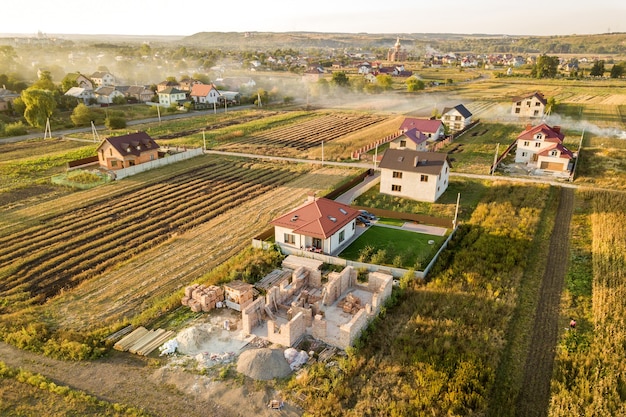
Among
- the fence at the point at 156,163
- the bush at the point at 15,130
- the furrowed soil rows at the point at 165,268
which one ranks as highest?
the bush at the point at 15,130

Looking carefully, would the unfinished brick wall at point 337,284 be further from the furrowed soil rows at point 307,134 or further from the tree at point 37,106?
the tree at point 37,106

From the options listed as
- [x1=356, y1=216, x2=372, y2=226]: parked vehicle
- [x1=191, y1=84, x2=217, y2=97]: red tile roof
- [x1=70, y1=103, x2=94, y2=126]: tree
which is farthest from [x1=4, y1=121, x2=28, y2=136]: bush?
[x1=356, y1=216, x2=372, y2=226]: parked vehicle

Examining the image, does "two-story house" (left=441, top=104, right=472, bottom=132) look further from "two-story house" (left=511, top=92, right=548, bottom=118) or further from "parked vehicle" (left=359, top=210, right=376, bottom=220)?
"parked vehicle" (left=359, top=210, right=376, bottom=220)

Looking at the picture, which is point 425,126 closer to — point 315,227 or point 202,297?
point 315,227

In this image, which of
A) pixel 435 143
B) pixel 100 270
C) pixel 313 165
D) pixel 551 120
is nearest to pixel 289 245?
pixel 100 270

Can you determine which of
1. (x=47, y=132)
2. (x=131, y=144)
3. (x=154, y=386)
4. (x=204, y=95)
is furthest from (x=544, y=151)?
(x=204, y=95)

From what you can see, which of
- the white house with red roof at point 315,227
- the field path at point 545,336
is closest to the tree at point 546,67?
the field path at point 545,336

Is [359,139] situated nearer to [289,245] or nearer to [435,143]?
[435,143]
